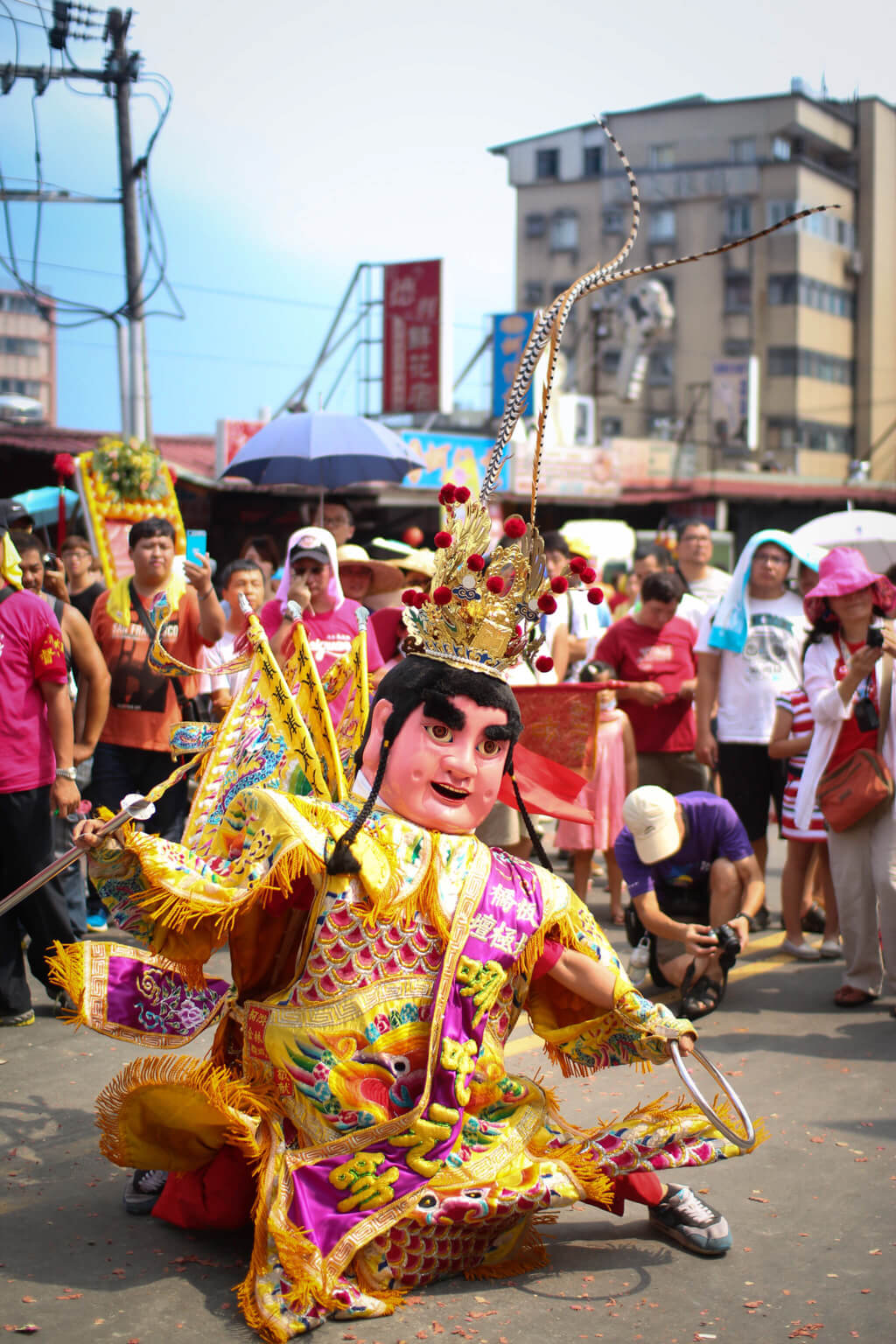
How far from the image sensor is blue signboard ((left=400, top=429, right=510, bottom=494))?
2047cm

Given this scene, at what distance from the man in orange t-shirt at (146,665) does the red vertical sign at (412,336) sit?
1860cm

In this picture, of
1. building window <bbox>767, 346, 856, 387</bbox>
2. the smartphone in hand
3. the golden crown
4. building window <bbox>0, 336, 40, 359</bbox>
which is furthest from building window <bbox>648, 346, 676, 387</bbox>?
building window <bbox>0, 336, 40, 359</bbox>

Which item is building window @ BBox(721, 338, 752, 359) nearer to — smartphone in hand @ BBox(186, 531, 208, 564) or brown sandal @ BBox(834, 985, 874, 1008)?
smartphone in hand @ BBox(186, 531, 208, 564)

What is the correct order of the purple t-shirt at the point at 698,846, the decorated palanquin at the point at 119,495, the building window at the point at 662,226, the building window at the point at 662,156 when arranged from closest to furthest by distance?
the purple t-shirt at the point at 698,846, the decorated palanquin at the point at 119,495, the building window at the point at 662,156, the building window at the point at 662,226

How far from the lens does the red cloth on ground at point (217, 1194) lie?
3.36 meters

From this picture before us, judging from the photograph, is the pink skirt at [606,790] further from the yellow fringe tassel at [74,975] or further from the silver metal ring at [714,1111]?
the yellow fringe tassel at [74,975]

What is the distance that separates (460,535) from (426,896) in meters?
0.87

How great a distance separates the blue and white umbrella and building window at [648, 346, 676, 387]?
36812 millimetres

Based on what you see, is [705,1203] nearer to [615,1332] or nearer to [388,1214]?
[615,1332]

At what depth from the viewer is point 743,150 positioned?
142ft

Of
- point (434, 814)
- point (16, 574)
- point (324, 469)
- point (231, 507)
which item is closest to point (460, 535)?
point (434, 814)

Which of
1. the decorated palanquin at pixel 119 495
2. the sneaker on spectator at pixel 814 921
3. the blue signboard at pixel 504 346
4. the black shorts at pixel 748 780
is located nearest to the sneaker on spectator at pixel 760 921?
the sneaker on spectator at pixel 814 921

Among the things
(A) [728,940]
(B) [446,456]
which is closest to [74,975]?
(A) [728,940]

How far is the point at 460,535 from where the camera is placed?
11.0ft
